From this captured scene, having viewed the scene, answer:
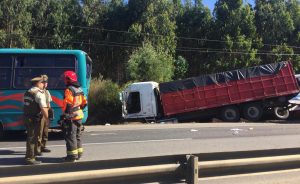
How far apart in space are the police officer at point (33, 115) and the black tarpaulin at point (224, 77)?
19332mm

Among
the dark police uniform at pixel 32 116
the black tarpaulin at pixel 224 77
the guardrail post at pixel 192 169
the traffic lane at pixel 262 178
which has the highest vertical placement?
the black tarpaulin at pixel 224 77

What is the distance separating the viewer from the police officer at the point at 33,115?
8.74 meters

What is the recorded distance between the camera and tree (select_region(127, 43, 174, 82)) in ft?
126

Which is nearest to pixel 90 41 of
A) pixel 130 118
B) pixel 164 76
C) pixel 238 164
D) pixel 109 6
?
pixel 109 6

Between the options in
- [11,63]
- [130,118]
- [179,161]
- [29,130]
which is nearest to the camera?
[179,161]

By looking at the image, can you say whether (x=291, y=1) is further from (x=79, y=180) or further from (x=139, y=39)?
(x=79, y=180)

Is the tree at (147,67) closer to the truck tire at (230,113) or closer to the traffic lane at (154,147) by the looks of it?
the truck tire at (230,113)

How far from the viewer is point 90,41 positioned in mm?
48875

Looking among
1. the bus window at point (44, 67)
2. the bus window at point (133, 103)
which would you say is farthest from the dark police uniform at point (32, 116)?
the bus window at point (133, 103)

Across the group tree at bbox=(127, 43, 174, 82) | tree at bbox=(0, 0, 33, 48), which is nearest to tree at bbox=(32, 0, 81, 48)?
tree at bbox=(0, 0, 33, 48)

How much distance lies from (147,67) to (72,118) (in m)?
29.9

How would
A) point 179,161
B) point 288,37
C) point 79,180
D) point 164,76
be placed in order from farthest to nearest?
1. point 288,37
2. point 164,76
3. point 179,161
4. point 79,180

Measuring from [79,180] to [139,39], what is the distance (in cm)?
4214

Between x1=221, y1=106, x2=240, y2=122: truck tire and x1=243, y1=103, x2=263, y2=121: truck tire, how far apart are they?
1.50 ft
